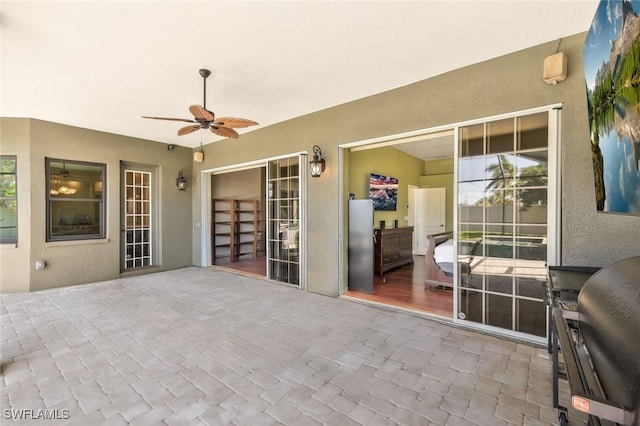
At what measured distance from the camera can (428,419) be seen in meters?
1.86

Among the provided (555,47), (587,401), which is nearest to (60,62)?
(587,401)

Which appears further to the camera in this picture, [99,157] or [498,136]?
[99,157]

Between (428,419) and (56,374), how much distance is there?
2969mm

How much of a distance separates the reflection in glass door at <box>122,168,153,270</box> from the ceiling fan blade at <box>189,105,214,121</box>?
4.03 m

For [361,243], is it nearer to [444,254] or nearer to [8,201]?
[444,254]

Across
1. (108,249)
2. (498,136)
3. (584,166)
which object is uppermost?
(498,136)

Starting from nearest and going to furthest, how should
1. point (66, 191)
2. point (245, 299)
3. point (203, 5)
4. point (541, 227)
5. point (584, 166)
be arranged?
point (203, 5)
point (584, 166)
point (541, 227)
point (245, 299)
point (66, 191)

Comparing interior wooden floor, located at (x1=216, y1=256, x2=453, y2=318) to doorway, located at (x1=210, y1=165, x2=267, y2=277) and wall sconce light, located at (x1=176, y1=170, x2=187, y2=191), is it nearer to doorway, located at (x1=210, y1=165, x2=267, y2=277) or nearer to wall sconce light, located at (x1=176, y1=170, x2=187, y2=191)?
doorway, located at (x1=210, y1=165, x2=267, y2=277)

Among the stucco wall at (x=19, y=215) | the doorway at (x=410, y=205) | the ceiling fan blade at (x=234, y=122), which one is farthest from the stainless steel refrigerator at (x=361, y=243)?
the stucco wall at (x=19, y=215)

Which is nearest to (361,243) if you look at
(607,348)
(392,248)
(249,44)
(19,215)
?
(392,248)

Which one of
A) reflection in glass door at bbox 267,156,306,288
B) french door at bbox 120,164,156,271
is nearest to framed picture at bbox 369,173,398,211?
reflection in glass door at bbox 267,156,306,288

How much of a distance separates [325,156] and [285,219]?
57.3 inches

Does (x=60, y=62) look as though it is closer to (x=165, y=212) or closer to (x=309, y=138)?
(x=309, y=138)

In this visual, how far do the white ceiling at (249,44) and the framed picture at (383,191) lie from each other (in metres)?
2.52
